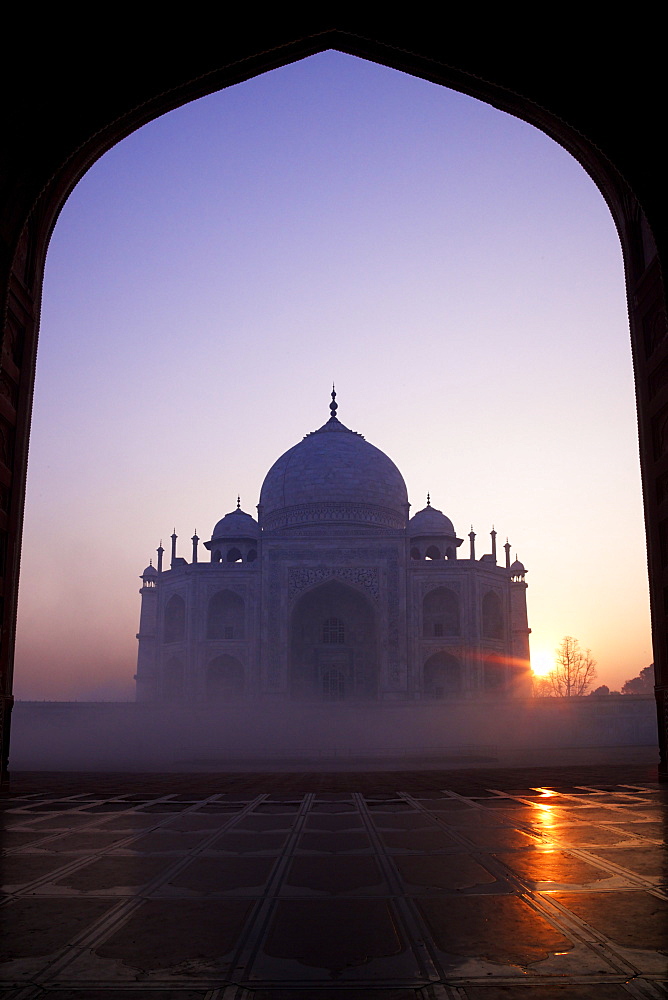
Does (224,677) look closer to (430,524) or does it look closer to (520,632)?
(430,524)

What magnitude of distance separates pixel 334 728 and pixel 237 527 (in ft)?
54.0

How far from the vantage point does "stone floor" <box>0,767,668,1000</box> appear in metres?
1.71

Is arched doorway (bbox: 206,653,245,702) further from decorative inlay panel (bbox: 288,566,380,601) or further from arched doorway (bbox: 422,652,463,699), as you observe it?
arched doorway (bbox: 422,652,463,699)

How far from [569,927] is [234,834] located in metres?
2.11

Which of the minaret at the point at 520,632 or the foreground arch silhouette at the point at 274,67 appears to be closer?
the foreground arch silhouette at the point at 274,67

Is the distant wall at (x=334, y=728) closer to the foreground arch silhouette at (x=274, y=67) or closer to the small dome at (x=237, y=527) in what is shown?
the foreground arch silhouette at (x=274, y=67)

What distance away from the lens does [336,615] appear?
30203 millimetres

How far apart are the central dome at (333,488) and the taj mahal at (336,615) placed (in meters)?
0.06

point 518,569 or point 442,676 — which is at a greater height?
point 518,569

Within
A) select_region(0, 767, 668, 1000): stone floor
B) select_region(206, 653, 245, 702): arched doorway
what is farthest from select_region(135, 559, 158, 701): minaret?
select_region(0, 767, 668, 1000): stone floor

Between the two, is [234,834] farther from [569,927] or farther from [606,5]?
[606,5]

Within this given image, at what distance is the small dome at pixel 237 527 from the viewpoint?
35000 mm

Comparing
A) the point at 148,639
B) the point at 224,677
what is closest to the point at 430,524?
the point at 224,677

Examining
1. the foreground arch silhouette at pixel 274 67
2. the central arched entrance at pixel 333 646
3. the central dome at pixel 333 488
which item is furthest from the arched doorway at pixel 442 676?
the foreground arch silhouette at pixel 274 67
